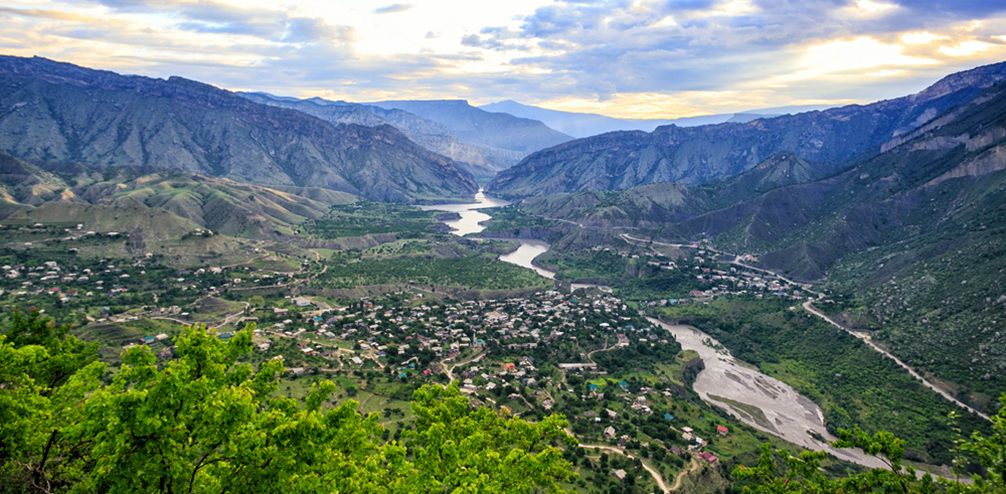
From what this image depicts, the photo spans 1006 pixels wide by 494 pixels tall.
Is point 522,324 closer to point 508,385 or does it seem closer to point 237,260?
point 508,385

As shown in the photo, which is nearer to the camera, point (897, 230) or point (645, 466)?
point (645, 466)

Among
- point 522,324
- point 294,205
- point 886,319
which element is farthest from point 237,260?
point 886,319

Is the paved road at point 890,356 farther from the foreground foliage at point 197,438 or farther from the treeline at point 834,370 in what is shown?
Answer: the foreground foliage at point 197,438

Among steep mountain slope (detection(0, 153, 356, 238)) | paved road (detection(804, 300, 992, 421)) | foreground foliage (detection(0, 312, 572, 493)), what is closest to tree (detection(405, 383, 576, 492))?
foreground foliage (detection(0, 312, 572, 493))

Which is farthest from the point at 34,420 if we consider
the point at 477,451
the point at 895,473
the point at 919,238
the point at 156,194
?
the point at 156,194

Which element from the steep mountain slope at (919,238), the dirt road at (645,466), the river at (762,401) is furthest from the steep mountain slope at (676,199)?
the dirt road at (645,466)

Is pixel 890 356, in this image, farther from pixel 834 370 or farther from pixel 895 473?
pixel 895 473
